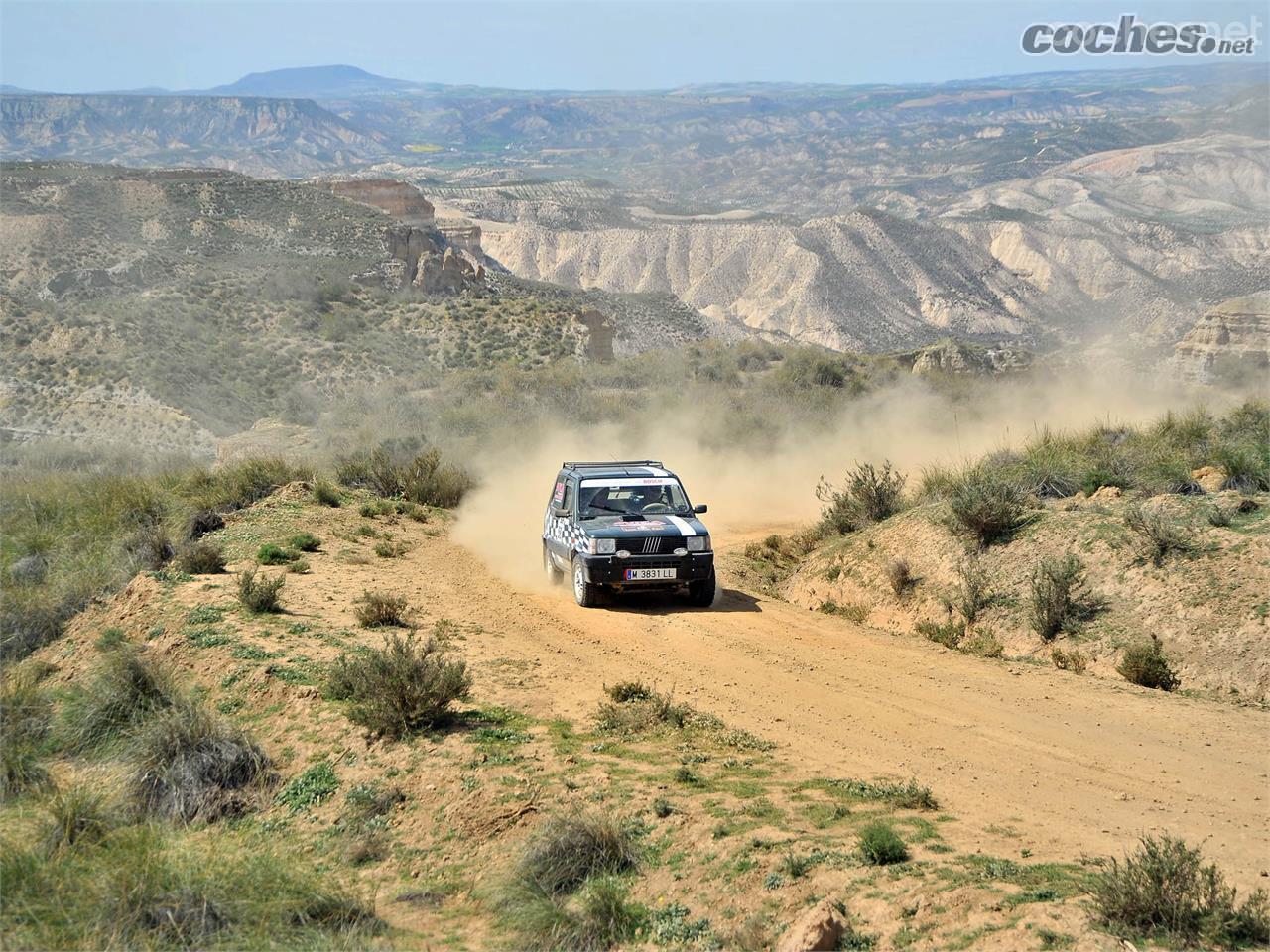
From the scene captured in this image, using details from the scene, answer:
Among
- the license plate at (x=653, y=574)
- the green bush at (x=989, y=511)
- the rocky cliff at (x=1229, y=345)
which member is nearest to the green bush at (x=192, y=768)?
the license plate at (x=653, y=574)

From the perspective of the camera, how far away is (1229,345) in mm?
44531

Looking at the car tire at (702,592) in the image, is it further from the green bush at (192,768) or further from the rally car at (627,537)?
the green bush at (192,768)

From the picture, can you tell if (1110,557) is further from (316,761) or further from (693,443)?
(693,443)

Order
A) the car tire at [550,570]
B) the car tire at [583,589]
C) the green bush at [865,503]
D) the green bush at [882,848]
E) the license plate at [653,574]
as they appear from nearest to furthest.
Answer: the green bush at [882,848] < the license plate at [653,574] < the car tire at [583,589] < the car tire at [550,570] < the green bush at [865,503]

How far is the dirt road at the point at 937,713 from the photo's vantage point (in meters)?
7.93

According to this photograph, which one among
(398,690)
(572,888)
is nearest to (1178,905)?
(572,888)

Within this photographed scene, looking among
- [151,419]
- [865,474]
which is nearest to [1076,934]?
[865,474]

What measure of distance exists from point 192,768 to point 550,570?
7737 mm

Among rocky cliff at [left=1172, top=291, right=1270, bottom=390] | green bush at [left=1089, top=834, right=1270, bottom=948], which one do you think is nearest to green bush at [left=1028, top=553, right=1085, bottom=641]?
green bush at [left=1089, top=834, right=1270, bottom=948]

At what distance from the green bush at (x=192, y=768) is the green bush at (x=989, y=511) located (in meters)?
9.03

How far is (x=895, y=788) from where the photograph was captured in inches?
328

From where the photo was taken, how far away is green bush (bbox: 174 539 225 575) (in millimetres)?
15305

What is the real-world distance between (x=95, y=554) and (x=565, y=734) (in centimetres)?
1124

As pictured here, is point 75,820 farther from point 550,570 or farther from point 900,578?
point 900,578
